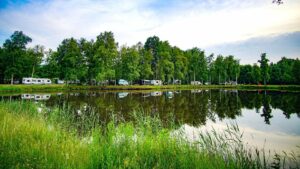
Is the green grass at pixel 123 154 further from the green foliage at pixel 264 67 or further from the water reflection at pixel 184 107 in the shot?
Result: the green foliage at pixel 264 67

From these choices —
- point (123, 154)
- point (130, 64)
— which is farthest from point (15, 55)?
point (123, 154)

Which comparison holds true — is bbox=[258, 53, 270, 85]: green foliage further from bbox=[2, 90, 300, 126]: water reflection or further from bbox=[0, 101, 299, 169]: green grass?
bbox=[0, 101, 299, 169]: green grass

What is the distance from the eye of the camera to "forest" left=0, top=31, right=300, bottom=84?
62.3m

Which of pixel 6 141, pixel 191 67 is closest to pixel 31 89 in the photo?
pixel 6 141

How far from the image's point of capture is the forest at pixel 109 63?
62312mm

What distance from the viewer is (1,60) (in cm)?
6788

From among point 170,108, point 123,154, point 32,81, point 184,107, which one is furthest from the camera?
point 32,81

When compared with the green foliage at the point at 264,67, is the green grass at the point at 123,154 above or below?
below

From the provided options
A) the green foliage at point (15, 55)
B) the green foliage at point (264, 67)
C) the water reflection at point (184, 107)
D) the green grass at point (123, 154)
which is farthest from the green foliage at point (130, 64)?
the green grass at point (123, 154)

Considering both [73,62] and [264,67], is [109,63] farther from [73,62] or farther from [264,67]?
[264,67]

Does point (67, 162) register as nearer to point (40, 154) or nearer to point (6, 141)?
point (40, 154)

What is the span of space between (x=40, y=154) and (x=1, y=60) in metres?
75.2

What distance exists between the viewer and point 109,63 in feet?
208

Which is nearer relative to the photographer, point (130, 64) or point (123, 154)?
point (123, 154)
